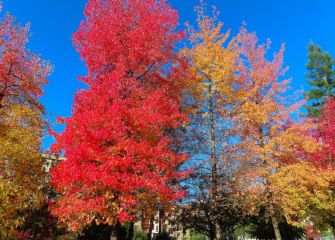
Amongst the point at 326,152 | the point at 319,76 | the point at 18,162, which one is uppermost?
the point at 319,76

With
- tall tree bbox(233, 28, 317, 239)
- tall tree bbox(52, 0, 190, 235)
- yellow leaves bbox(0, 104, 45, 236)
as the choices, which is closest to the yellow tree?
tall tree bbox(233, 28, 317, 239)

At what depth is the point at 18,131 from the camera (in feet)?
38.2

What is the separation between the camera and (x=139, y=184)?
36.3 feet

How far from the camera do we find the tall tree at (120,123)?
11.1 metres

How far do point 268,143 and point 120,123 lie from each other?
1098cm

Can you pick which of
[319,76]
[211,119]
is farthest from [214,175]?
[319,76]

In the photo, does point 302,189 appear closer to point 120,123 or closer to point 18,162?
point 120,123

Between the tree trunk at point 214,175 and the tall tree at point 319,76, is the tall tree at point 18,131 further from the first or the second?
the tall tree at point 319,76

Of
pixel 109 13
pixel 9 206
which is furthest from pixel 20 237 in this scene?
pixel 109 13

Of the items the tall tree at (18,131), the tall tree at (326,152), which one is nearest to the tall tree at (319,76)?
the tall tree at (326,152)

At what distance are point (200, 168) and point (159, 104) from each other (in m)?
5.59

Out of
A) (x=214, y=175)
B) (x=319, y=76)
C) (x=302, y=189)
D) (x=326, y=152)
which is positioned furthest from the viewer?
(x=319, y=76)

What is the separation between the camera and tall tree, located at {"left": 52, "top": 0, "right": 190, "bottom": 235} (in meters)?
11.1

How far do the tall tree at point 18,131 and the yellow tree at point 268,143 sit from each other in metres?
10.4
